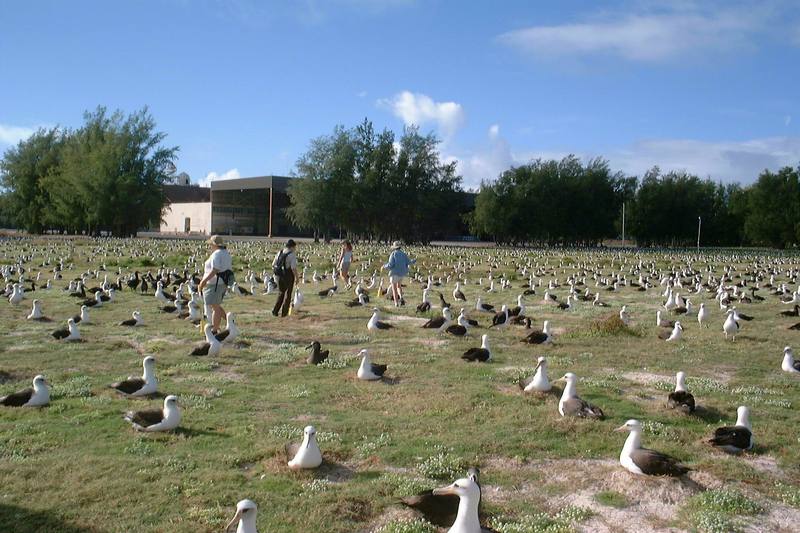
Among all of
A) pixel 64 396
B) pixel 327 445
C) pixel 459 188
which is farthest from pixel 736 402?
pixel 459 188

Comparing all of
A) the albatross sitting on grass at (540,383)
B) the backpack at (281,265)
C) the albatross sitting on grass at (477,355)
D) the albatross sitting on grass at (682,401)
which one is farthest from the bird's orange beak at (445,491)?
the backpack at (281,265)

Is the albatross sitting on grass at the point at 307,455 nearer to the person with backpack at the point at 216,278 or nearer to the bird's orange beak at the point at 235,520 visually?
the bird's orange beak at the point at 235,520

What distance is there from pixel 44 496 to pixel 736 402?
8.72 m

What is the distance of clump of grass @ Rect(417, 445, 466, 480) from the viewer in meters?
6.84

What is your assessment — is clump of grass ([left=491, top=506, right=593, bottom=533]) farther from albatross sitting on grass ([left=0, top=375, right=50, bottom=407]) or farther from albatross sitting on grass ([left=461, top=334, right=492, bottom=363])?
albatross sitting on grass ([left=0, top=375, right=50, bottom=407])

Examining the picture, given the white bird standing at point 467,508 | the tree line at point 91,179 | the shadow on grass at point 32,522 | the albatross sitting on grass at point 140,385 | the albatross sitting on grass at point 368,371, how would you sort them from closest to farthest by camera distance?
the white bird standing at point 467,508 < the shadow on grass at point 32,522 < the albatross sitting on grass at point 140,385 < the albatross sitting on grass at point 368,371 < the tree line at point 91,179

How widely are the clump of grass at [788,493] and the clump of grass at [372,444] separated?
3949mm

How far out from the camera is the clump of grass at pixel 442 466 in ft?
22.4

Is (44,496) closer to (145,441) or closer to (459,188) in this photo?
(145,441)

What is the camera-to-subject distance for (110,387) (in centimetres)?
998

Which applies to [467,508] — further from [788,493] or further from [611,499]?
[788,493]

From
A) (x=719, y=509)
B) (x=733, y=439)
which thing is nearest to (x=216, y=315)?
(x=733, y=439)

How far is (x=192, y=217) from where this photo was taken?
106m

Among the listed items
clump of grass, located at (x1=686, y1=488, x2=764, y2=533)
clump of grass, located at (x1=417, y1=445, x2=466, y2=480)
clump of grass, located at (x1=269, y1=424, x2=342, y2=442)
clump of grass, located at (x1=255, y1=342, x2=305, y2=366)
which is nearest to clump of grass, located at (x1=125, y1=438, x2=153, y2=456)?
clump of grass, located at (x1=269, y1=424, x2=342, y2=442)
